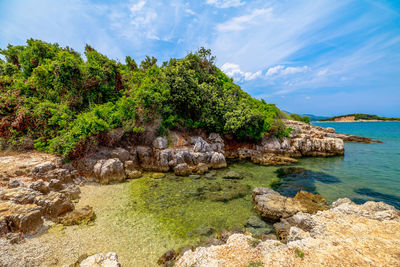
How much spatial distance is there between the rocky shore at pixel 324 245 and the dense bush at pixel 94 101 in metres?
16.3

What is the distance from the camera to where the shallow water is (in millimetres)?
8080

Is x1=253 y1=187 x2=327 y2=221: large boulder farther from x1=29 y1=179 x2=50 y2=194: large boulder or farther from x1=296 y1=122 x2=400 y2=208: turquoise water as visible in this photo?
x1=29 y1=179 x2=50 y2=194: large boulder

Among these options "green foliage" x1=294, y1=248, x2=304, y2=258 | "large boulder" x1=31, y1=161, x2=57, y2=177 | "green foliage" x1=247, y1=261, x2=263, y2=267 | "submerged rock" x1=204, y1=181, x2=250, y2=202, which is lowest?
"submerged rock" x1=204, y1=181, x2=250, y2=202

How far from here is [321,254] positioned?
19.7 feet

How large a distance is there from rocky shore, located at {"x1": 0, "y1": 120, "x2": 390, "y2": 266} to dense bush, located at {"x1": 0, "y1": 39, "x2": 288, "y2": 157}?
184cm

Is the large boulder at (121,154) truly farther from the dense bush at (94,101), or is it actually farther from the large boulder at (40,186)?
the large boulder at (40,186)

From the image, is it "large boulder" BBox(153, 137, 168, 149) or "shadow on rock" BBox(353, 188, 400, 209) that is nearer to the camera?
"shadow on rock" BBox(353, 188, 400, 209)

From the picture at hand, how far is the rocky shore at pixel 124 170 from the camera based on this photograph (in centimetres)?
799

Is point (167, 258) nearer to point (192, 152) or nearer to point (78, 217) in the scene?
point (78, 217)

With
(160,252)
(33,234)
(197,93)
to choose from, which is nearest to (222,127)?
(197,93)

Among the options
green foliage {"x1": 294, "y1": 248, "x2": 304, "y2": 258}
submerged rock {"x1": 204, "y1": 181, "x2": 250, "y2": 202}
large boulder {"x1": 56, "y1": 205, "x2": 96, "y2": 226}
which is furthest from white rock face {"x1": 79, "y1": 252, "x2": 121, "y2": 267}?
submerged rock {"x1": 204, "y1": 181, "x2": 250, "y2": 202}

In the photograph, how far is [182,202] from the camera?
12664 millimetres

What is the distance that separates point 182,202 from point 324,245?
906cm

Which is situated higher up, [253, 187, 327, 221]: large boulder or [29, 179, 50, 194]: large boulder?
[29, 179, 50, 194]: large boulder
